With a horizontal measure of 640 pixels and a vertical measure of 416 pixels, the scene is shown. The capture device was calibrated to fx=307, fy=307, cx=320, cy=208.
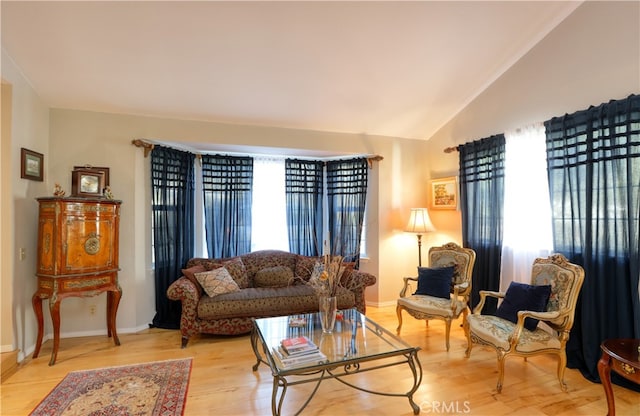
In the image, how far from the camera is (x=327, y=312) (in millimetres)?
2418

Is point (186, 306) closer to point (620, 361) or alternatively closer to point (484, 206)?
point (620, 361)

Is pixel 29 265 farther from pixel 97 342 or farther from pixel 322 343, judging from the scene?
pixel 322 343

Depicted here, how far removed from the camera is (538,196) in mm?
3135

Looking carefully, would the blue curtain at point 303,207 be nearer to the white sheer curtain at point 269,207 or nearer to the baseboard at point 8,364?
the white sheer curtain at point 269,207

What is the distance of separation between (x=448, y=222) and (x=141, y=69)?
13.2ft

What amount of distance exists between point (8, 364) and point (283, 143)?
336cm

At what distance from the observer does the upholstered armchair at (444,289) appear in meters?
3.11

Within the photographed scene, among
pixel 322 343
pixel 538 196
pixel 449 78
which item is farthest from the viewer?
pixel 449 78

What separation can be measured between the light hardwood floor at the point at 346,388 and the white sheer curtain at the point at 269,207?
1601 mm

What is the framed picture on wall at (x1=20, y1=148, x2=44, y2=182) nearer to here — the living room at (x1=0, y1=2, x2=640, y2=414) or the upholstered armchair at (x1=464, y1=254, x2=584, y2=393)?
the living room at (x1=0, y1=2, x2=640, y2=414)

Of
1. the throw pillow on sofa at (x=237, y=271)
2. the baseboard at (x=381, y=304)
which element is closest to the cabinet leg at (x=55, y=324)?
the throw pillow on sofa at (x=237, y=271)

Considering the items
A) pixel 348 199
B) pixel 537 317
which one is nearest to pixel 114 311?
pixel 348 199

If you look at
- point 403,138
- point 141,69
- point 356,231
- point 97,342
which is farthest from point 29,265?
point 403,138

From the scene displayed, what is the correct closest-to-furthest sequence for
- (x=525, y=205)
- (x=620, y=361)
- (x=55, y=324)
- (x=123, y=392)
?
(x=620, y=361), (x=123, y=392), (x=55, y=324), (x=525, y=205)
